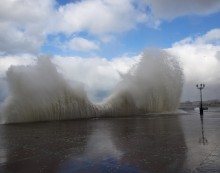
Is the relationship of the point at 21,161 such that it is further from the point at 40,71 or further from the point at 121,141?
the point at 40,71

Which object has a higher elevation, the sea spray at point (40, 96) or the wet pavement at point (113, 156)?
the sea spray at point (40, 96)

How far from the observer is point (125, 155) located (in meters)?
6.95

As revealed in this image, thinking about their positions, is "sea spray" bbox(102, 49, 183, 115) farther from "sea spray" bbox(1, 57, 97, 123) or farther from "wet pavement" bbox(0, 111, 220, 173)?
"wet pavement" bbox(0, 111, 220, 173)

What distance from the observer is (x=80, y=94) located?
25.9 metres

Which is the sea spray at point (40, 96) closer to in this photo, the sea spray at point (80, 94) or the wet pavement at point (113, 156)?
the sea spray at point (80, 94)

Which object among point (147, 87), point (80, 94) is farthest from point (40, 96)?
point (147, 87)

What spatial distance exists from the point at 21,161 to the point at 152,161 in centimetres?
301

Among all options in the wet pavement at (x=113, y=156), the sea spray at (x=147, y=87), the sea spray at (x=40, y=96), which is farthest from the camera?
the sea spray at (x=147, y=87)

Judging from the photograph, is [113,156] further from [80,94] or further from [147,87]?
[147,87]

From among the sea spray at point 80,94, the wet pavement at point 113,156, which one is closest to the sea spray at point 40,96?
the sea spray at point 80,94

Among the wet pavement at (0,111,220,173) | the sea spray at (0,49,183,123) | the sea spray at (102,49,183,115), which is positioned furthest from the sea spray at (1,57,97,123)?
the wet pavement at (0,111,220,173)

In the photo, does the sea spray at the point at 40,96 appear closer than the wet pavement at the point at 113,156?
No

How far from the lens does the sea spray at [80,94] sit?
863 inches

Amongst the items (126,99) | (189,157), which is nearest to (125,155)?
(189,157)
